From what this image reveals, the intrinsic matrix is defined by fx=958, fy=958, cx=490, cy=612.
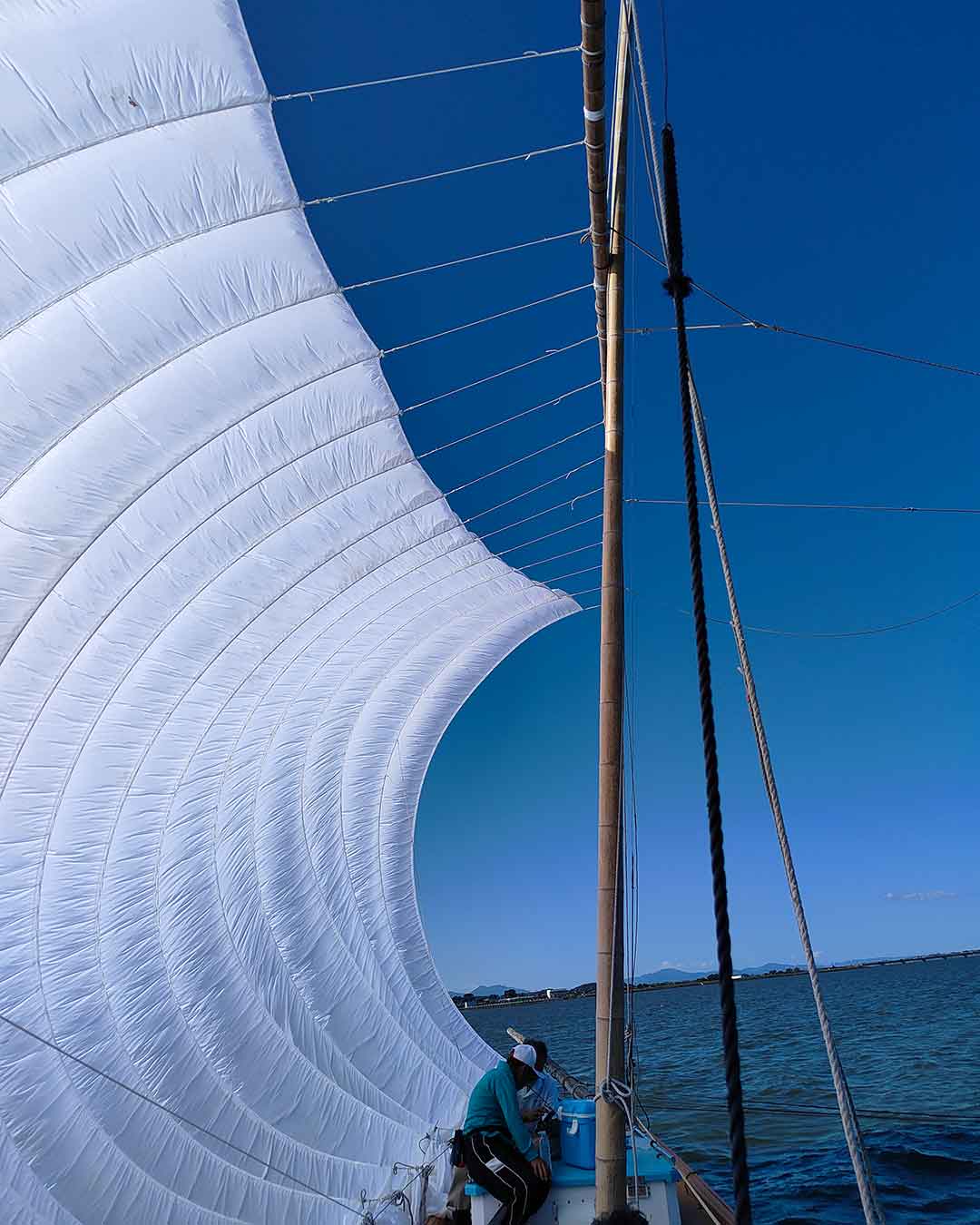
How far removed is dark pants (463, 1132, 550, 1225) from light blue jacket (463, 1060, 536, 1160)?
12cm

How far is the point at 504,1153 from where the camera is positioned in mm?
8297

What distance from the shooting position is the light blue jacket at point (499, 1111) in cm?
843

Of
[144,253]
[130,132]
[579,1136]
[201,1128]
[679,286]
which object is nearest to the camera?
[679,286]

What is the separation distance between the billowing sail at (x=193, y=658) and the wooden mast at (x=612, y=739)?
337cm

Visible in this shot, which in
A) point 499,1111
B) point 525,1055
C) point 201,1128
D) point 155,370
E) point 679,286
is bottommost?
point 499,1111

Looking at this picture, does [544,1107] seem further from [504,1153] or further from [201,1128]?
[201,1128]

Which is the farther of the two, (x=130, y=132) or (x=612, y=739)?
(x=612, y=739)

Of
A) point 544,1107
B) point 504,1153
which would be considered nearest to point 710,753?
point 504,1153

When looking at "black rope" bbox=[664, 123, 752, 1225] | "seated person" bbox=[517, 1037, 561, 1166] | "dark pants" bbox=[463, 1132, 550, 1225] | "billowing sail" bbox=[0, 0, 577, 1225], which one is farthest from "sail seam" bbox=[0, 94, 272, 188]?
"seated person" bbox=[517, 1037, 561, 1166]

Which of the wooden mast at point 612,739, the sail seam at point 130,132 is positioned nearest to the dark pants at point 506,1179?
the wooden mast at point 612,739

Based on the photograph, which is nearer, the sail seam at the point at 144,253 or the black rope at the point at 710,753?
the black rope at the point at 710,753

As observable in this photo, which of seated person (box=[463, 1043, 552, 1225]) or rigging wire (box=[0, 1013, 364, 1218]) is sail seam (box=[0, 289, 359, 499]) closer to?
rigging wire (box=[0, 1013, 364, 1218])

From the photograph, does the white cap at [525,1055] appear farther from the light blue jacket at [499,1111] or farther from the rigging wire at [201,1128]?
the rigging wire at [201,1128]

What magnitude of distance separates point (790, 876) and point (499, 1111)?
11.8 feet
